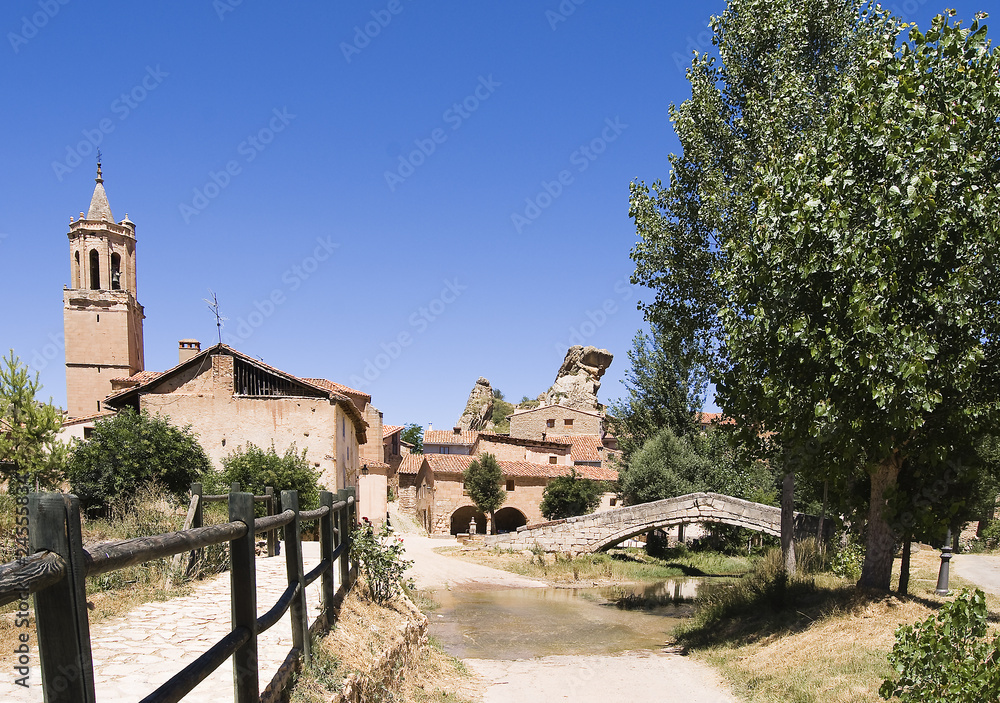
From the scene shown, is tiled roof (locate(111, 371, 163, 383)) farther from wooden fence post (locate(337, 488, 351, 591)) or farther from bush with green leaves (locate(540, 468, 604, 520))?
bush with green leaves (locate(540, 468, 604, 520))

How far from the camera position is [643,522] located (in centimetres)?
2811

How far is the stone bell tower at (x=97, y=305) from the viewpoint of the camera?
4312cm

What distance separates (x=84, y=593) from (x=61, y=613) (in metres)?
0.08

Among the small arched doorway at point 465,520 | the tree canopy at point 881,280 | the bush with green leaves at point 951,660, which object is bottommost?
the small arched doorway at point 465,520

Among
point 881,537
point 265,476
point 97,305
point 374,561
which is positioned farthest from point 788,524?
point 97,305

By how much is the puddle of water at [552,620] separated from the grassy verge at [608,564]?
6.62 ft

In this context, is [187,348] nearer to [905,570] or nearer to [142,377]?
[142,377]

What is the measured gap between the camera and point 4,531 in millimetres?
10781

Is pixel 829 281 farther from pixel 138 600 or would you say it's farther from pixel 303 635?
pixel 138 600

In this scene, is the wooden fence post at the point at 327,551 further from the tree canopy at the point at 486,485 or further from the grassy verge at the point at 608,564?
the tree canopy at the point at 486,485

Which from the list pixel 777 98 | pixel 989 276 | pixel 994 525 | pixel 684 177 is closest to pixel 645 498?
pixel 994 525

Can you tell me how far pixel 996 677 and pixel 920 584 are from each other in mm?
15417

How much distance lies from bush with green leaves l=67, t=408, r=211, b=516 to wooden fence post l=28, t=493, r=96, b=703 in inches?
649

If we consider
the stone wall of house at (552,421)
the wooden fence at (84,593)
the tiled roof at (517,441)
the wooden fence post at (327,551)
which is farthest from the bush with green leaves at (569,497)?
the wooden fence at (84,593)
